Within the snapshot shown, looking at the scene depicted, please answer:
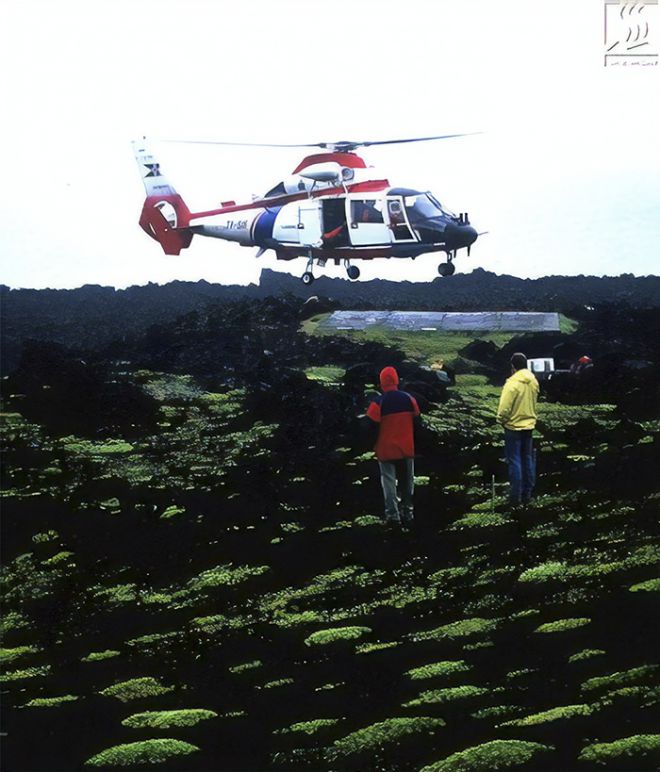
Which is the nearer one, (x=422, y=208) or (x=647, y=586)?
(x=647, y=586)

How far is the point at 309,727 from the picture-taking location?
17.4 ft

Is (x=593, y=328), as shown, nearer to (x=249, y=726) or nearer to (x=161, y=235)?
(x=161, y=235)

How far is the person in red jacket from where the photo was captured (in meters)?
5.87

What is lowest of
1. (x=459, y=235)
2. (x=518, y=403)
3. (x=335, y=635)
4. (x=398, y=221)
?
(x=335, y=635)

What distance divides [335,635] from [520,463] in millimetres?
1398

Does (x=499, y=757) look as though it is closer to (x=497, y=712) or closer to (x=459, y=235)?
(x=497, y=712)

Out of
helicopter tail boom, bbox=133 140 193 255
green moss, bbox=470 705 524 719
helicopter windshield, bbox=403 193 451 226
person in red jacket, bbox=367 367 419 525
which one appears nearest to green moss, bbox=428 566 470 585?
person in red jacket, bbox=367 367 419 525

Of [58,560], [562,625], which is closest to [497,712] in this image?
[562,625]

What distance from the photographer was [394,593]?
18.9ft

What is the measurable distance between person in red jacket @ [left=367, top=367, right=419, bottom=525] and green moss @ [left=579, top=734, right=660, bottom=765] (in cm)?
151

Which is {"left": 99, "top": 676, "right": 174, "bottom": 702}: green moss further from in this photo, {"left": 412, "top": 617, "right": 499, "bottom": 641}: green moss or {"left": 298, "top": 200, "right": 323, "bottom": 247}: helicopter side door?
{"left": 298, "top": 200, "right": 323, "bottom": 247}: helicopter side door

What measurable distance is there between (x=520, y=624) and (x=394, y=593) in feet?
2.11

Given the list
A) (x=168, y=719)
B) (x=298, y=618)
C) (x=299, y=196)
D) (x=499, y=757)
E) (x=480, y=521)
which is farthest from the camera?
(x=299, y=196)

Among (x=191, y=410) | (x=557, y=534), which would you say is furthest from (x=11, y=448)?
(x=557, y=534)
